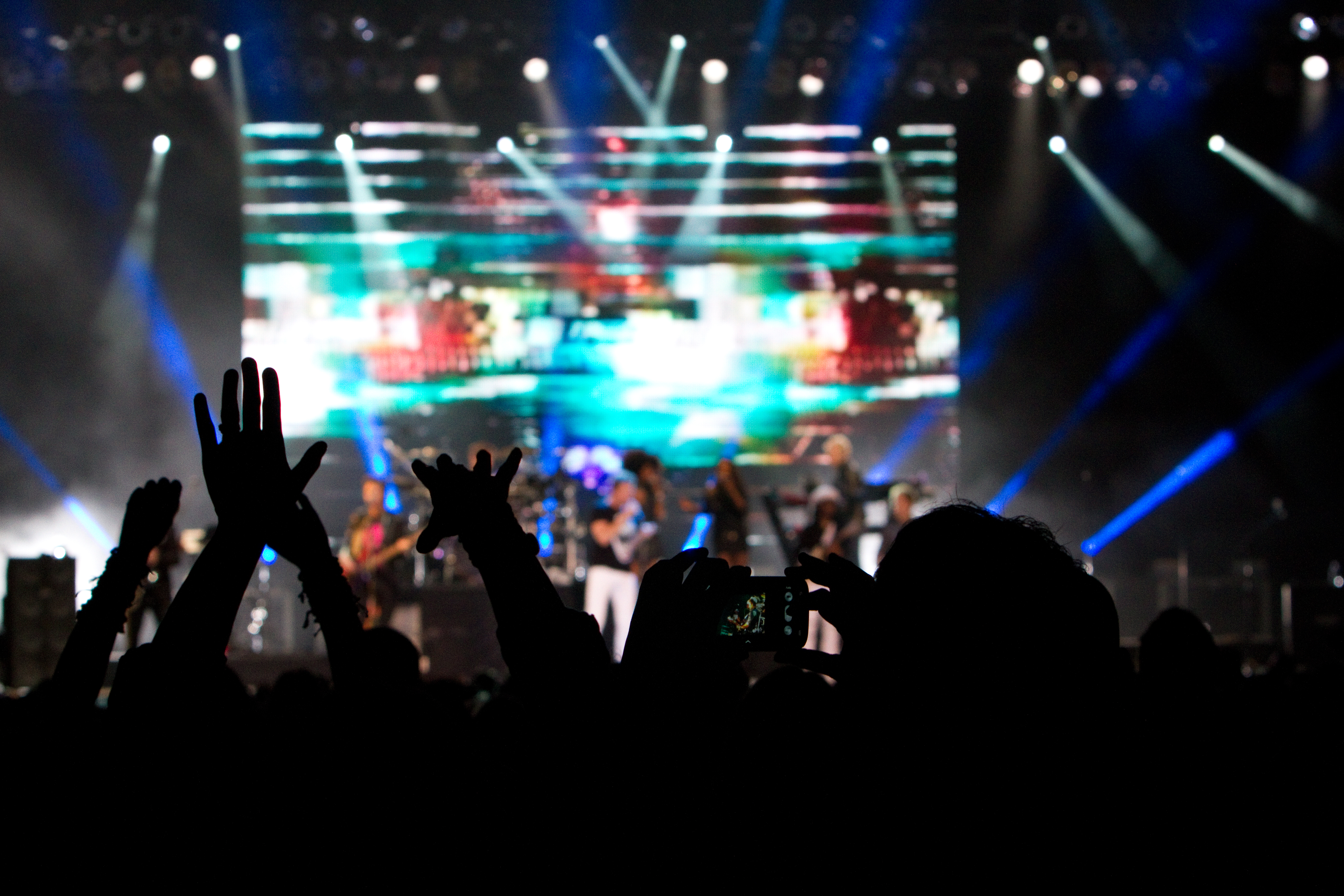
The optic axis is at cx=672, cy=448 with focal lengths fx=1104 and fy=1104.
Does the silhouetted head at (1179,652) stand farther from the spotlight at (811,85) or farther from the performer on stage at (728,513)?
the spotlight at (811,85)

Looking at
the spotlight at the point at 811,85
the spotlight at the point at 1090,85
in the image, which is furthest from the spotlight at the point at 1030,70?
the spotlight at the point at 811,85

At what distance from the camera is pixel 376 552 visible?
887 centimetres

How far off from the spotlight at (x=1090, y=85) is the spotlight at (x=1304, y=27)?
1559mm

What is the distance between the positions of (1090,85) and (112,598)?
10037 millimetres

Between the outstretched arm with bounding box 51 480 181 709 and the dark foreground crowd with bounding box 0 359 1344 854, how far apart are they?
1cm

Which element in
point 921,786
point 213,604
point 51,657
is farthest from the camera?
point 51,657

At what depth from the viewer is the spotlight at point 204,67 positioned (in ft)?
32.4

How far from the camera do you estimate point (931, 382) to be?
1049 centimetres

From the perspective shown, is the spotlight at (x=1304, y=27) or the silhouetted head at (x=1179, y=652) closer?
the silhouetted head at (x=1179, y=652)

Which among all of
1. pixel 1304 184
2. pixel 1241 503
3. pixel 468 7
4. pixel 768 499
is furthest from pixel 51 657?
pixel 1304 184

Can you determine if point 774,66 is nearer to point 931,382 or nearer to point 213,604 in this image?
point 931,382

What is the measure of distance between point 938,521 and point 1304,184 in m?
11.5

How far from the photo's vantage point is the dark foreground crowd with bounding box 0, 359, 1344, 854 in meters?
0.96

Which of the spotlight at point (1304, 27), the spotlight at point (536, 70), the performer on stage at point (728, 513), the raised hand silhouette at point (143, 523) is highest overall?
the spotlight at point (1304, 27)
